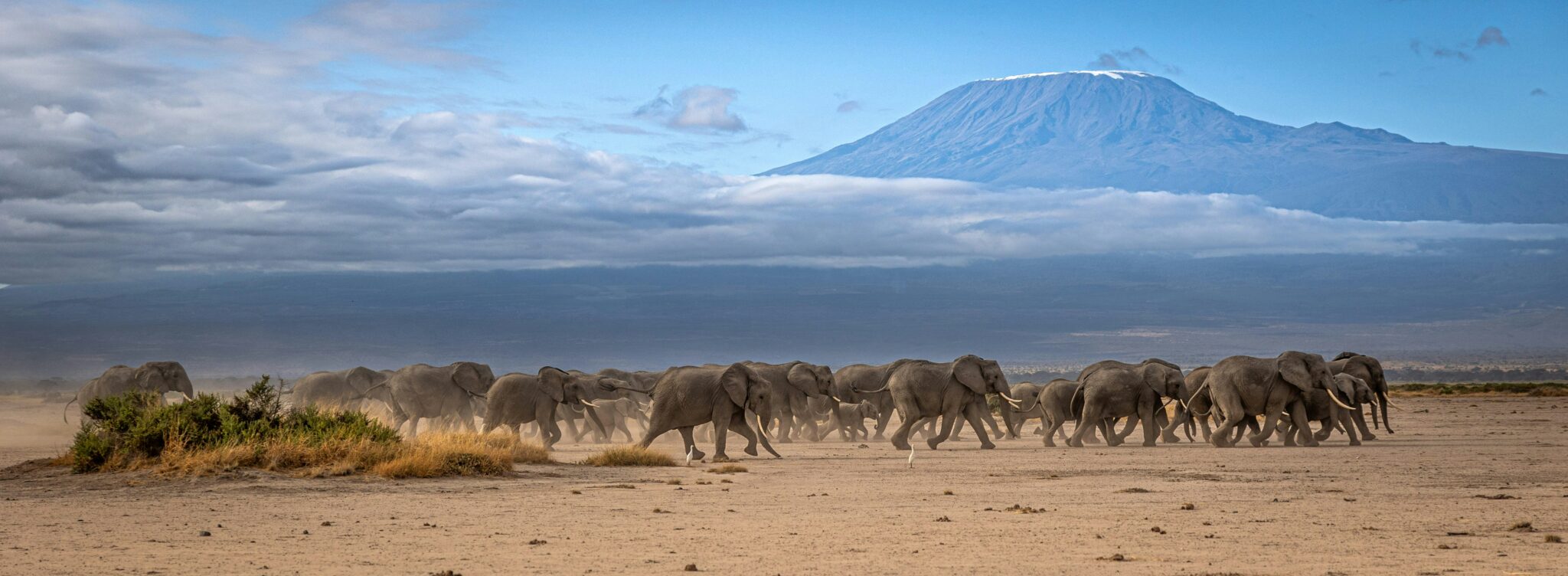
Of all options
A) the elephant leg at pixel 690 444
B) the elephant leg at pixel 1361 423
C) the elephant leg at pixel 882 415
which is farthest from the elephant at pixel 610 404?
the elephant leg at pixel 1361 423

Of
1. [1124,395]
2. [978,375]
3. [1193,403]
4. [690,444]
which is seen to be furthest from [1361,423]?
[690,444]

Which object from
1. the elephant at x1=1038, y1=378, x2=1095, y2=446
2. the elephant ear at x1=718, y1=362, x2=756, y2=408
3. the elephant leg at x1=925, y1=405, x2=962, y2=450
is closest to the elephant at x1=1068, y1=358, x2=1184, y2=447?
the elephant at x1=1038, y1=378, x2=1095, y2=446

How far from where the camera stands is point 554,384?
1309 inches

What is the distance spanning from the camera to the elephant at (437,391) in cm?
3741

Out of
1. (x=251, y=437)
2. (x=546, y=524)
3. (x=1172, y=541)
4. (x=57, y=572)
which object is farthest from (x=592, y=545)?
(x=251, y=437)

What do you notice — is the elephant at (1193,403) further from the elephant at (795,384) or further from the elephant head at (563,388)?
the elephant head at (563,388)

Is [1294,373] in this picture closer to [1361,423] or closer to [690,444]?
[1361,423]

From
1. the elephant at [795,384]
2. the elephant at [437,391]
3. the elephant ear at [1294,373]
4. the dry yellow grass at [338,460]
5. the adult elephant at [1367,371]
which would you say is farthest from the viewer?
the elephant at [437,391]

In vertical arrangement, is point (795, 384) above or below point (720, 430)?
above

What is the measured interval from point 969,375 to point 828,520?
51.9 feet

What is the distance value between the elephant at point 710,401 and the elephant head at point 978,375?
5.36 m

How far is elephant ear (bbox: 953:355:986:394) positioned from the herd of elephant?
0.03 metres

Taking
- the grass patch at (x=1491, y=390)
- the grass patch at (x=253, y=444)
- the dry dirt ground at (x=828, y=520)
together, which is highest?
the grass patch at (x=253, y=444)

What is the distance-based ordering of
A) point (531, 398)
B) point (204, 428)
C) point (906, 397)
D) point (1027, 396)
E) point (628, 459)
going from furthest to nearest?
point (1027, 396)
point (531, 398)
point (906, 397)
point (628, 459)
point (204, 428)
